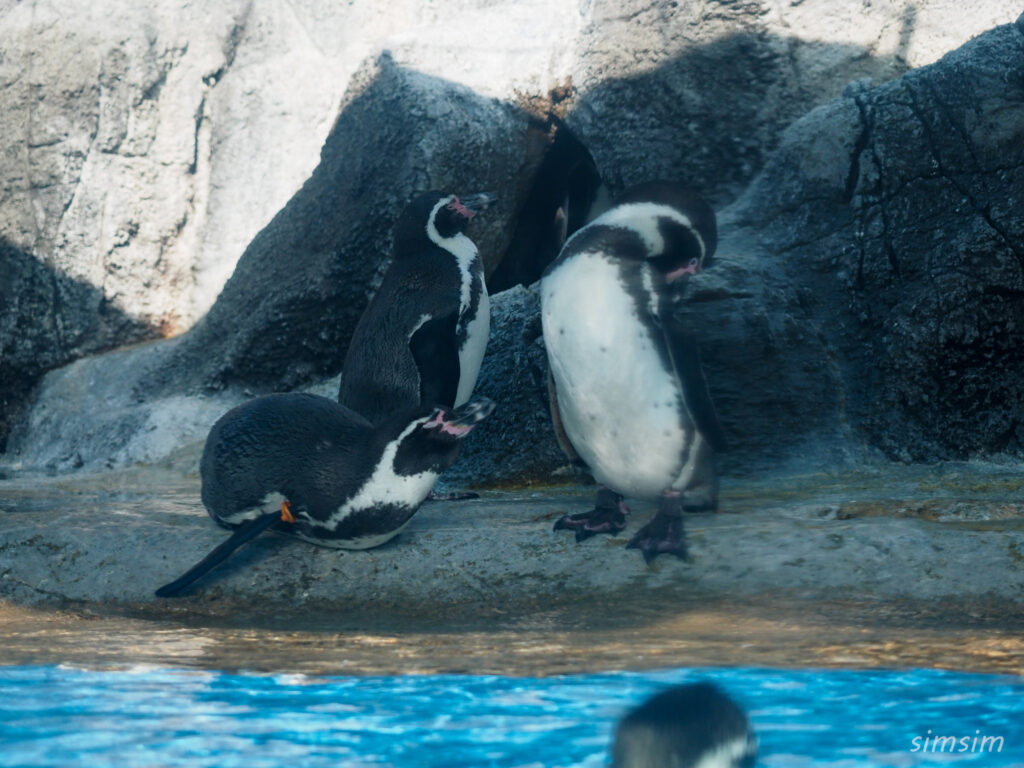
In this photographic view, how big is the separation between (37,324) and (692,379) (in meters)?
4.80

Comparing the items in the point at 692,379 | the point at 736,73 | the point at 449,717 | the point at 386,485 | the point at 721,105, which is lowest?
the point at 449,717

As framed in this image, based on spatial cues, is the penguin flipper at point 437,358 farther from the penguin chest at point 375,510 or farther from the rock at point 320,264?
the rock at point 320,264

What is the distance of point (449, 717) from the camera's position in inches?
58.5

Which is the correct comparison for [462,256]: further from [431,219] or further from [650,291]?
[650,291]

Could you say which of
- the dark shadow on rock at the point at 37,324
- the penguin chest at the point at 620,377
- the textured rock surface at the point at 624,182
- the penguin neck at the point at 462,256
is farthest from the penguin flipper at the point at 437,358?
the dark shadow on rock at the point at 37,324

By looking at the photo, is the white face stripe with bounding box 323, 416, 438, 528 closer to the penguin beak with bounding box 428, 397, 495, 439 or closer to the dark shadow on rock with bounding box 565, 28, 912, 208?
the penguin beak with bounding box 428, 397, 495, 439

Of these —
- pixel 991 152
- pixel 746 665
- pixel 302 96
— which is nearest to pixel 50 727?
pixel 746 665

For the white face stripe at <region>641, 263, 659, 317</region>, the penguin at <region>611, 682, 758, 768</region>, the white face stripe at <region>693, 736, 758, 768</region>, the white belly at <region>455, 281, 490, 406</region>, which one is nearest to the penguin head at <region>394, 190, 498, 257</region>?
the white belly at <region>455, 281, 490, 406</region>

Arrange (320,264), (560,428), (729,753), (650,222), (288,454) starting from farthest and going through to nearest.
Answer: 1. (320,264)
2. (560,428)
3. (650,222)
4. (288,454)
5. (729,753)

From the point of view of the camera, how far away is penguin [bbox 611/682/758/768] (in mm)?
1295

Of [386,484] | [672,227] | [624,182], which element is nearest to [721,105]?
[624,182]

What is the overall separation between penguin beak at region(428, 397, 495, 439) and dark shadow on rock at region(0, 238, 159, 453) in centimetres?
446

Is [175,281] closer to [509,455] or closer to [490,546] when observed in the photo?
[509,455]

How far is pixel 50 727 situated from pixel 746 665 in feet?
3.34
